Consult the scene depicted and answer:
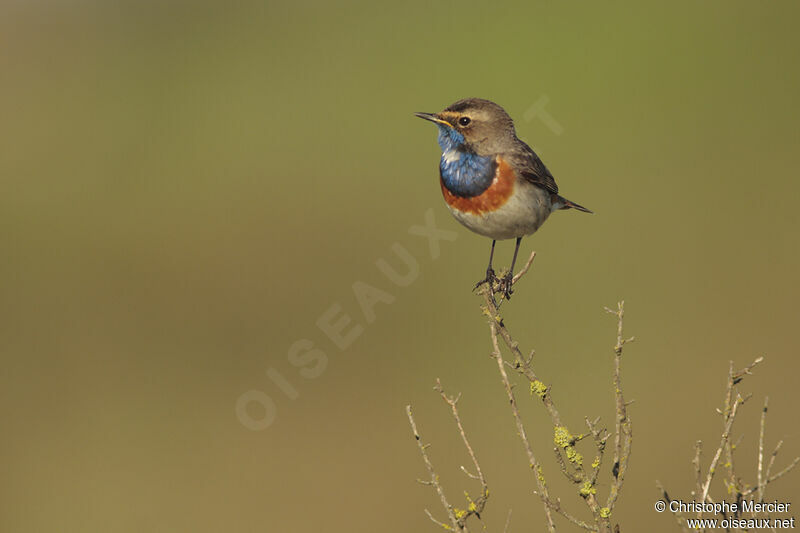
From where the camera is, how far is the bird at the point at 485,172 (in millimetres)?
6242

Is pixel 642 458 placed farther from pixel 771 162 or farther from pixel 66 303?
pixel 66 303

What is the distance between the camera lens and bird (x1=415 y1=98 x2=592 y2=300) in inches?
246

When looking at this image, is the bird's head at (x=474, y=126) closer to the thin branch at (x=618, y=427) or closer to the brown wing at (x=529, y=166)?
the brown wing at (x=529, y=166)

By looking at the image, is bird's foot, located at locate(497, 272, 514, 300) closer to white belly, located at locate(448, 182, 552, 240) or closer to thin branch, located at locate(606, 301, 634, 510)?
white belly, located at locate(448, 182, 552, 240)

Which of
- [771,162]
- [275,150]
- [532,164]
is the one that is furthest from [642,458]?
[275,150]

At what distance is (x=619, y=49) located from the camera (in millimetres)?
19109

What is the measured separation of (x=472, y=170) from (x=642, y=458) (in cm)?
648

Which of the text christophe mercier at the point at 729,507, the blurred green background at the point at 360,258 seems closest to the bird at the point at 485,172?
the text christophe mercier at the point at 729,507

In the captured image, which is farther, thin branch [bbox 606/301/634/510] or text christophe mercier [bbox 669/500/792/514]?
thin branch [bbox 606/301/634/510]

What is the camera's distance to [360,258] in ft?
50.3

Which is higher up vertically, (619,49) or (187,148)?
(619,49)

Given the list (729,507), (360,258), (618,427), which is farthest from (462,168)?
(360,258)

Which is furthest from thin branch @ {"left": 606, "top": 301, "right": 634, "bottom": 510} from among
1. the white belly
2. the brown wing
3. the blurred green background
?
the blurred green background

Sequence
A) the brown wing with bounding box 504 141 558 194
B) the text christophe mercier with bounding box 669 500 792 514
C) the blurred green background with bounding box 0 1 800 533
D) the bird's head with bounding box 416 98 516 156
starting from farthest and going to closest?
the blurred green background with bounding box 0 1 800 533, the brown wing with bounding box 504 141 558 194, the bird's head with bounding box 416 98 516 156, the text christophe mercier with bounding box 669 500 792 514
